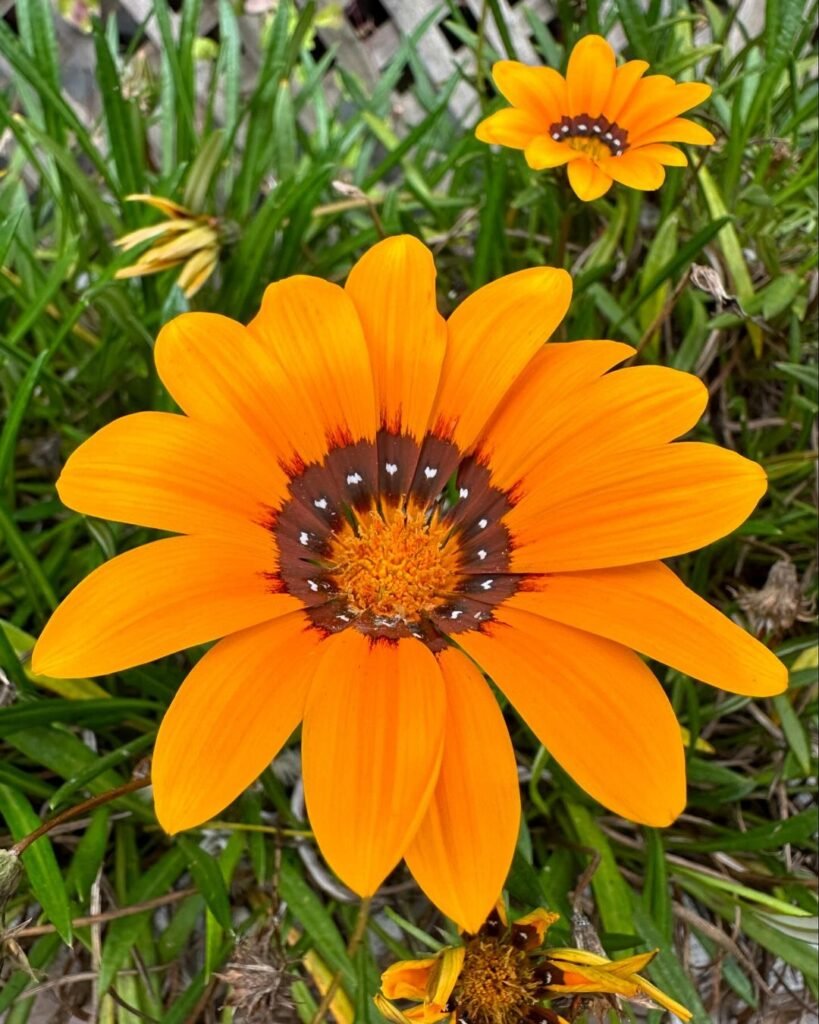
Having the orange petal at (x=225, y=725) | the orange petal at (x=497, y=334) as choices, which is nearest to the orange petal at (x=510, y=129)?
the orange petal at (x=497, y=334)

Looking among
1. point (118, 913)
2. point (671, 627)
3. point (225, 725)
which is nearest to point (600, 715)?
point (671, 627)

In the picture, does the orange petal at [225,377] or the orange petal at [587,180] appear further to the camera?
the orange petal at [587,180]

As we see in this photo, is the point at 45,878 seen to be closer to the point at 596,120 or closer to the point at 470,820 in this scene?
the point at 470,820

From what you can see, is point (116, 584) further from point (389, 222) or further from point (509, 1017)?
point (389, 222)

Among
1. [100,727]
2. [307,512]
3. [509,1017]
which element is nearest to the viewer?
[509,1017]

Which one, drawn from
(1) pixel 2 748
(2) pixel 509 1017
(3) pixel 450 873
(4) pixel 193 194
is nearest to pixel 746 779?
(2) pixel 509 1017

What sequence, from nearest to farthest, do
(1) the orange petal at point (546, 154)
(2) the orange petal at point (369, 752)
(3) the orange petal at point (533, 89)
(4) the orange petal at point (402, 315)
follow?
(2) the orange petal at point (369, 752)
(4) the orange petal at point (402, 315)
(1) the orange petal at point (546, 154)
(3) the orange petal at point (533, 89)

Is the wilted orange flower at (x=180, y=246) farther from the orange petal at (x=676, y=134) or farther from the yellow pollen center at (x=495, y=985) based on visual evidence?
the yellow pollen center at (x=495, y=985)
